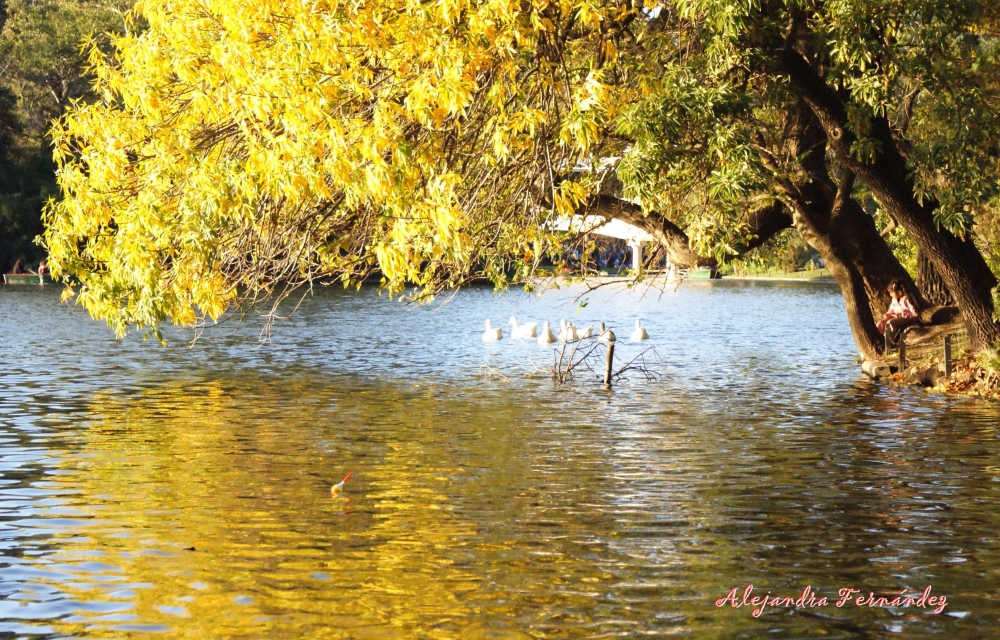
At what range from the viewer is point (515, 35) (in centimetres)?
1174

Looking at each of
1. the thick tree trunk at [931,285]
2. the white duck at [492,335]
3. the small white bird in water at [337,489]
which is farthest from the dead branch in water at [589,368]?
the small white bird in water at [337,489]

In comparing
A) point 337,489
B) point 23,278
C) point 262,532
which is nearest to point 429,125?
point 337,489

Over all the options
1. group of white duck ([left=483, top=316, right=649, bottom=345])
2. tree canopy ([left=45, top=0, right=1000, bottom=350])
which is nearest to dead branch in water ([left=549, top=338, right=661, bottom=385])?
group of white duck ([left=483, top=316, right=649, bottom=345])

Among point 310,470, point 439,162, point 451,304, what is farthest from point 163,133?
point 451,304

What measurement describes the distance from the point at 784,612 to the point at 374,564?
10.2 ft

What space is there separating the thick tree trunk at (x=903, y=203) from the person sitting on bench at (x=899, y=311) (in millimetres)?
1897

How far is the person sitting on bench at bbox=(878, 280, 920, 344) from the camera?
22688mm

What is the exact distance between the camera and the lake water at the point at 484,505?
27.5 feet

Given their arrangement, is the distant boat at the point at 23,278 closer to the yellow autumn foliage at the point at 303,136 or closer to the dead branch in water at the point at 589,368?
the dead branch in water at the point at 589,368

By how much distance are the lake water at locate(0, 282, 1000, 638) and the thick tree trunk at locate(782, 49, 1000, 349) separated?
1588mm

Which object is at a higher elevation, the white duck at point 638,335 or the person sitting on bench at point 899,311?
the person sitting on bench at point 899,311

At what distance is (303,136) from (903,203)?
419 inches

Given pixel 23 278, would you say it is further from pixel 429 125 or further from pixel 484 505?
pixel 484 505

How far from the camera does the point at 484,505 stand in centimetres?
1195
